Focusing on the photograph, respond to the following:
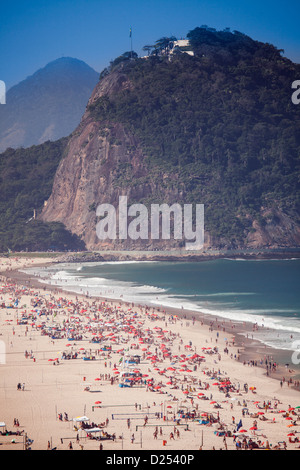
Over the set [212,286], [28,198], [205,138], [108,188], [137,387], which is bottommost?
[137,387]

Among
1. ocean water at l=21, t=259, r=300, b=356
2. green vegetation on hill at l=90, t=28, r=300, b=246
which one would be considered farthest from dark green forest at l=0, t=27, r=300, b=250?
ocean water at l=21, t=259, r=300, b=356

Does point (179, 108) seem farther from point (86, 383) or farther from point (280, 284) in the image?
point (86, 383)

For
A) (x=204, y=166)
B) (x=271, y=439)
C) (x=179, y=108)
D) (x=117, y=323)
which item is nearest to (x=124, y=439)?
(x=271, y=439)

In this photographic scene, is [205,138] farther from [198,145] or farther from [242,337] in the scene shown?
[242,337]

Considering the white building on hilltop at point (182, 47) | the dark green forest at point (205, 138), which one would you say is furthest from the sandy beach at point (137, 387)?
the white building on hilltop at point (182, 47)

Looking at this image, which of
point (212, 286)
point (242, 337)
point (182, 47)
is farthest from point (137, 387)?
point (182, 47)
